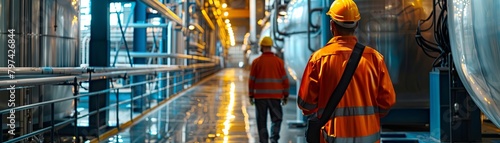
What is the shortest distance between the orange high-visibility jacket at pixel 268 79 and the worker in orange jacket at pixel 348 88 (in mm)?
2453

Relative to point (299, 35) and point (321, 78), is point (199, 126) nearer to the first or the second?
point (299, 35)

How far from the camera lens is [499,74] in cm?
248

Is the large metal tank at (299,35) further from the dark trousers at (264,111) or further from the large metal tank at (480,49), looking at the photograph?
the large metal tank at (480,49)

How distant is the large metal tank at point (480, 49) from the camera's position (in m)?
2.50

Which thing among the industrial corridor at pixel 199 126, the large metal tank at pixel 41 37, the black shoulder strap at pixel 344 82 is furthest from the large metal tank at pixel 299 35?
the black shoulder strap at pixel 344 82

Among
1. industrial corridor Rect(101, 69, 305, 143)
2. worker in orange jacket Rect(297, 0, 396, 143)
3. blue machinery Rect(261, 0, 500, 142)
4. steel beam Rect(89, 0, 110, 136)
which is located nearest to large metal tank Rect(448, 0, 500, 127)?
worker in orange jacket Rect(297, 0, 396, 143)

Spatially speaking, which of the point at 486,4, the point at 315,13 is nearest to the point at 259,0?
the point at 315,13

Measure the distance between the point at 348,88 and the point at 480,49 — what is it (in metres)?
0.95

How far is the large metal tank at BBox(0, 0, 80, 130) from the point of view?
4.66m

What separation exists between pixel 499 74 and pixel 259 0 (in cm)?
1904

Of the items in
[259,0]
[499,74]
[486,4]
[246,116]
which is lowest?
[246,116]

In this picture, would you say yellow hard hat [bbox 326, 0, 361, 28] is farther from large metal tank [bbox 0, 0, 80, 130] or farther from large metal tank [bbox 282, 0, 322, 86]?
large metal tank [bbox 282, 0, 322, 86]

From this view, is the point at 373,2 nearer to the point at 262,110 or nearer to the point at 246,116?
the point at 262,110

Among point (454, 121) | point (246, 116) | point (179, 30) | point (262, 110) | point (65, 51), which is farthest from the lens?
point (179, 30)
